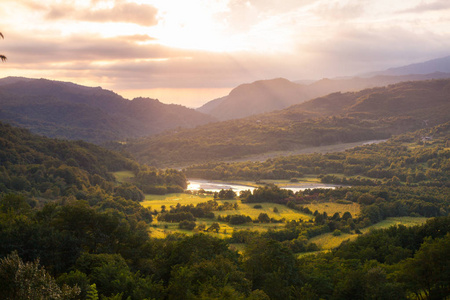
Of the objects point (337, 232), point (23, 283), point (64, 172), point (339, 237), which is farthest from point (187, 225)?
point (23, 283)

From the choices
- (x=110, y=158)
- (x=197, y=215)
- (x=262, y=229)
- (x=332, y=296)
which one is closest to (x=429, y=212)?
(x=262, y=229)

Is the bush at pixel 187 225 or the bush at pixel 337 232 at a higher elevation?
the bush at pixel 187 225

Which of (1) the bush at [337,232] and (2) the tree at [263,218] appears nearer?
(1) the bush at [337,232]

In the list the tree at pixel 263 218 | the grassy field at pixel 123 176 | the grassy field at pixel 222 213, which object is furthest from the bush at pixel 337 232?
the grassy field at pixel 123 176

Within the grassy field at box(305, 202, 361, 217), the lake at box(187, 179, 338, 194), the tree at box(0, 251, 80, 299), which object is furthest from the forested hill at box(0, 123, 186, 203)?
the tree at box(0, 251, 80, 299)

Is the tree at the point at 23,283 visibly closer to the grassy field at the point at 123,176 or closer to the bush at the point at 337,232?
the bush at the point at 337,232

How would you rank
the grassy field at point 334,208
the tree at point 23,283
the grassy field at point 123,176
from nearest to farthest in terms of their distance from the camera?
the tree at point 23,283 → the grassy field at point 334,208 → the grassy field at point 123,176

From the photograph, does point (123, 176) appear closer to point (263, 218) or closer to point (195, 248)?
point (263, 218)

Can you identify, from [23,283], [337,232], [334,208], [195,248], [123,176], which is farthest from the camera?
[123,176]
